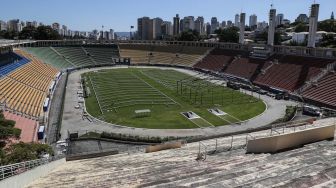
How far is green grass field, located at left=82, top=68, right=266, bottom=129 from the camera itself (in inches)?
1604

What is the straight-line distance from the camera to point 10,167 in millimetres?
15062

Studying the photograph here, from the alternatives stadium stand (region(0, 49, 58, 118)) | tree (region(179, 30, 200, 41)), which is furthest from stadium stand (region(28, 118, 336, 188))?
tree (region(179, 30, 200, 41))

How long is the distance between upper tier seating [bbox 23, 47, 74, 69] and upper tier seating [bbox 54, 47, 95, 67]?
248 centimetres

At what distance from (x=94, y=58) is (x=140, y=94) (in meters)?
43.3

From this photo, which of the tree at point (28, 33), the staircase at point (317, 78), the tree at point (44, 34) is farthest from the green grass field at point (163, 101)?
the tree at point (28, 33)

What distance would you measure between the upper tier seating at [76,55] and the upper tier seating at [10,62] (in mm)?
21100

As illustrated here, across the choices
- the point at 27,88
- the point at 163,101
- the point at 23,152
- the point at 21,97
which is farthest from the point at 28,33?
the point at 23,152

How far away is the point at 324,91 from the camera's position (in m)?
51.3

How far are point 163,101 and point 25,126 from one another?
68.3 ft

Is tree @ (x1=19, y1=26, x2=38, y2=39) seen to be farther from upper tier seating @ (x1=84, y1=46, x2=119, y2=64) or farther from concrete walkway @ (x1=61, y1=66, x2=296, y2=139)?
concrete walkway @ (x1=61, y1=66, x2=296, y2=139)

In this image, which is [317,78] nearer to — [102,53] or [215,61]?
[215,61]

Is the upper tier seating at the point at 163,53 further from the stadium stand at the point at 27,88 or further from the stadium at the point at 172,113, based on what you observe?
the stadium stand at the point at 27,88

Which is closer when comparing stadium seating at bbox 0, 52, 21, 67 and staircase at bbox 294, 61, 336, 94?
staircase at bbox 294, 61, 336, 94

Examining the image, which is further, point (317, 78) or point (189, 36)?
point (189, 36)
